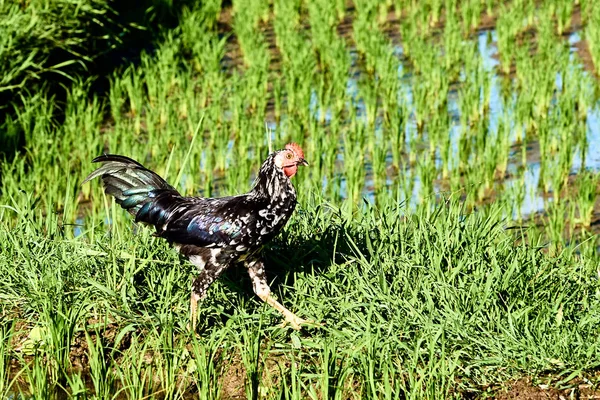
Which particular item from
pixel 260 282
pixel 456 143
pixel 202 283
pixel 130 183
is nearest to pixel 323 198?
pixel 260 282

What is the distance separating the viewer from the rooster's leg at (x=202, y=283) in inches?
170

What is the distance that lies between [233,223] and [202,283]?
298mm

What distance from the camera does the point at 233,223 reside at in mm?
4254

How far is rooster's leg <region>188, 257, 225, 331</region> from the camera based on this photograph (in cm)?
432

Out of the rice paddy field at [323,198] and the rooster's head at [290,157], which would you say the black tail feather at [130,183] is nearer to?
the rice paddy field at [323,198]

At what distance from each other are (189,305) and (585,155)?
358cm

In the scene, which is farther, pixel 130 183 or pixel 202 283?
pixel 130 183

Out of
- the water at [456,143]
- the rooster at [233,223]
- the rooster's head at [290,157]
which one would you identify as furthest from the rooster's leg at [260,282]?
the water at [456,143]

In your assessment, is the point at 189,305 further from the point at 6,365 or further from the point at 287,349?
the point at 6,365

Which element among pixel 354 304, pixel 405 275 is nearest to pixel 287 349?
pixel 354 304

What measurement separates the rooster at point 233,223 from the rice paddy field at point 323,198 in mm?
194

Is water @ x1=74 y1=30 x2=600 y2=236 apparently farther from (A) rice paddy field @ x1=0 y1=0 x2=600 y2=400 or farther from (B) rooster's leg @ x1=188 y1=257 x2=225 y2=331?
(B) rooster's leg @ x1=188 y1=257 x2=225 y2=331

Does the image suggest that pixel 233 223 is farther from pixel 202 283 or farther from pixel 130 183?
pixel 130 183

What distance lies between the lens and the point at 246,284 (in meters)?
4.87
